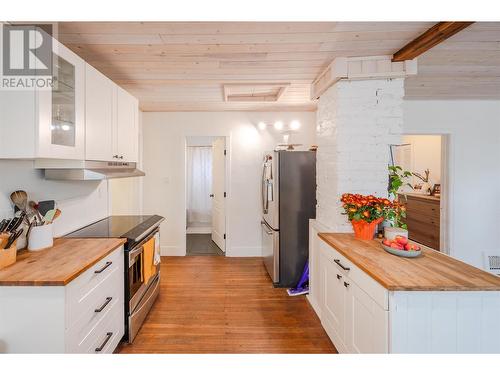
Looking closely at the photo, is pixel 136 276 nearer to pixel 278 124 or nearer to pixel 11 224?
pixel 11 224

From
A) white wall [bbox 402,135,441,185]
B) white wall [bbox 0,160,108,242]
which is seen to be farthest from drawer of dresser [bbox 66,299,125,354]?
white wall [bbox 402,135,441,185]

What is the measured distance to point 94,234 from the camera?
239 cm

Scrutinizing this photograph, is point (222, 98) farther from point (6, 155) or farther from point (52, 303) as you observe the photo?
point (52, 303)

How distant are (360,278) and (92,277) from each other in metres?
1.63

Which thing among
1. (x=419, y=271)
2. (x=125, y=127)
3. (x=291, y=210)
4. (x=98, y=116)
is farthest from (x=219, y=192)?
(x=419, y=271)

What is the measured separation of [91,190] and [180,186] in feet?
5.57

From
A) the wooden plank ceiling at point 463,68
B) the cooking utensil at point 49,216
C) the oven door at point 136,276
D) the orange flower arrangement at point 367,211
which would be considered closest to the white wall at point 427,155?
the wooden plank ceiling at point 463,68

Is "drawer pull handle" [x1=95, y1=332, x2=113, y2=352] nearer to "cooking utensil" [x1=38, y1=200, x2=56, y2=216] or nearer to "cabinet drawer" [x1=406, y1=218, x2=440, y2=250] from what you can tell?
"cooking utensil" [x1=38, y1=200, x2=56, y2=216]

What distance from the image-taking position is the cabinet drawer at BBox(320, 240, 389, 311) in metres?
1.44

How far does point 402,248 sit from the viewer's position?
1.84 meters

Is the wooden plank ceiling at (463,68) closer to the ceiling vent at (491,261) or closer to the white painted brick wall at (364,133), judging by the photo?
the white painted brick wall at (364,133)

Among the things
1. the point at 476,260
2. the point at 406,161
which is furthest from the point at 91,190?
the point at 406,161

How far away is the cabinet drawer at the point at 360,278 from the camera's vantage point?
1.44 metres

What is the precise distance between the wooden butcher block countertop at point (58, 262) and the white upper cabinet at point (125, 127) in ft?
2.99
